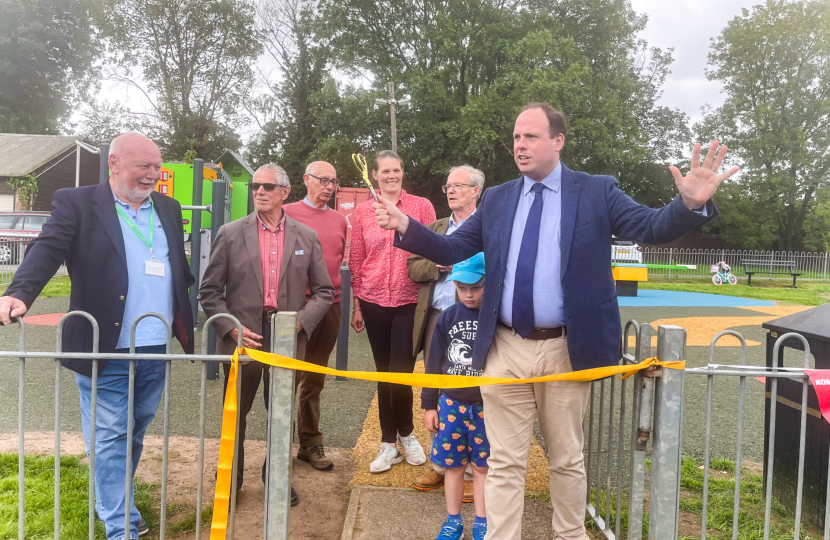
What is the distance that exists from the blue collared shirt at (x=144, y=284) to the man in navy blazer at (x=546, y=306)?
1.31 metres

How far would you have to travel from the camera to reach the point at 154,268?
3.17 metres

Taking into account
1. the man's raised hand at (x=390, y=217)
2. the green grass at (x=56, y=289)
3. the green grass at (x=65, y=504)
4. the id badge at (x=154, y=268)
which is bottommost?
the green grass at (x=65, y=504)

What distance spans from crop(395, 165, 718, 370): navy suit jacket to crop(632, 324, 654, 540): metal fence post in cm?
12

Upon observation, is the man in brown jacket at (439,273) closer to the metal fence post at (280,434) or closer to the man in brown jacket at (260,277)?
the man in brown jacket at (260,277)

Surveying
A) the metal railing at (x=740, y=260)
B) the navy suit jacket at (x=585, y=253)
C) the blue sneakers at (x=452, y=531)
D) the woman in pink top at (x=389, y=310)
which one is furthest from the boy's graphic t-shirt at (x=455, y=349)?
the metal railing at (x=740, y=260)

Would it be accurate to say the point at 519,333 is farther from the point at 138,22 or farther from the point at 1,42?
the point at 1,42

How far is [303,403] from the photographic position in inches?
163

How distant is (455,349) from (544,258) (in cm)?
79

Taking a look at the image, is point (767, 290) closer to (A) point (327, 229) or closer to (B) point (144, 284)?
(A) point (327, 229)

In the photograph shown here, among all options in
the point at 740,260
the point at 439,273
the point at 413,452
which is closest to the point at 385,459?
the point at 413,452

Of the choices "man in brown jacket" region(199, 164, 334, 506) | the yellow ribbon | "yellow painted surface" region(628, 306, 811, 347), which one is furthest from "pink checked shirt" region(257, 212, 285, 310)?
"yellow painted surface" region(628, 306, 811, 347)

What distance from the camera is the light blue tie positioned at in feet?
8.55

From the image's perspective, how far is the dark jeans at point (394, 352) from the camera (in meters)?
4.14

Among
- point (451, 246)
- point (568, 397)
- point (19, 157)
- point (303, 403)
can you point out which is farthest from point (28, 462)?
point (19, 157)
